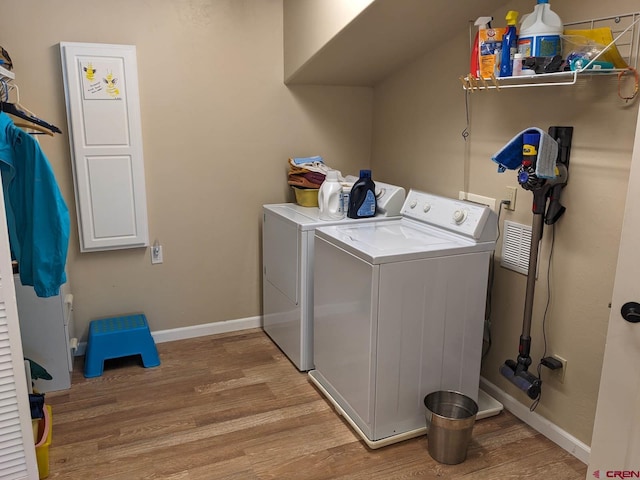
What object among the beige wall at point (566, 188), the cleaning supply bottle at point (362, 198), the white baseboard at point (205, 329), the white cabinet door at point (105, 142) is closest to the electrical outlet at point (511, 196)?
the beige wall at point (566, 188)

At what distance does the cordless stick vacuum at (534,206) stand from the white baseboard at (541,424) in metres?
0.15

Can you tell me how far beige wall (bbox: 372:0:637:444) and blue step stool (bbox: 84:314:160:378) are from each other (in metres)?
1.82

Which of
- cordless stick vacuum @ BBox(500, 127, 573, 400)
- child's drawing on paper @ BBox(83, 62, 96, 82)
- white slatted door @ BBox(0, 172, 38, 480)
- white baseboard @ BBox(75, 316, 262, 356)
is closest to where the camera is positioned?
white slatted door @ BBox(0, 172, 38, 480)

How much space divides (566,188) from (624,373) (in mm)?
874

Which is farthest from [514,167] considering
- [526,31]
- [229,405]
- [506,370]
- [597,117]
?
[229,405]

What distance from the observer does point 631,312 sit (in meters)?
1.52

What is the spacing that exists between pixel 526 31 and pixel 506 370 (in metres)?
1.45

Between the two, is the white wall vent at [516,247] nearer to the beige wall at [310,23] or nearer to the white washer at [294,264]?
the white washer at [294,264]

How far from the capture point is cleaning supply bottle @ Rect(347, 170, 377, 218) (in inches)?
113

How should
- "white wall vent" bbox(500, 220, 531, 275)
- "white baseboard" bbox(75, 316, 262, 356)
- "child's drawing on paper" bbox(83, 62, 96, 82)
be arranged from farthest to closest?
"white baseboard" bbox(75, 316, 262, 356) < "child's drawing on paper" bbox(83, 62, 96, 82) < "white wall vent" bbox(500, 220, 531, 275)

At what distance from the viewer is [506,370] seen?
242cm

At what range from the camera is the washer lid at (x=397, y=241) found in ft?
7.16

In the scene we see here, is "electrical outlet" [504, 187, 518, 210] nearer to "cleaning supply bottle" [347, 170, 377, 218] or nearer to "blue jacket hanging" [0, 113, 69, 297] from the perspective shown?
"cleaning supply bottle" [347, 170, 377, 218]

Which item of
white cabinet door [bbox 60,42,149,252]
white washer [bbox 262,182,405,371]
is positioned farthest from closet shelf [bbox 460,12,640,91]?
white cabinet door [bbox 60,42,149,252]
